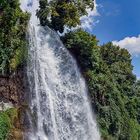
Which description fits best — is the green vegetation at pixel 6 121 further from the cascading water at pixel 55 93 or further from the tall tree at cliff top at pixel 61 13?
the tall tree at cliff top at pixel 61 13

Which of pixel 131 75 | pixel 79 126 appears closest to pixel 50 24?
pixel 79 126

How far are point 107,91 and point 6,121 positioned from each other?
1265 centimetres

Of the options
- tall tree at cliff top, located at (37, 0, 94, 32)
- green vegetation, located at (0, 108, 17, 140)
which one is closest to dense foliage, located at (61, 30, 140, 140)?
tall tree at cliff top, located at (37, 0, 94, 32)

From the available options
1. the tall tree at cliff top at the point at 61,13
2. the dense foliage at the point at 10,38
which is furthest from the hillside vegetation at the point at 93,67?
the dense foliage at the point at 10,38

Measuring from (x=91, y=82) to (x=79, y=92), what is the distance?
2.45 m

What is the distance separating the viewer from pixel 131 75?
44469mm

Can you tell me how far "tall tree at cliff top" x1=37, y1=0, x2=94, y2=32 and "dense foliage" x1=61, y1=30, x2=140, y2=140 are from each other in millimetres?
890

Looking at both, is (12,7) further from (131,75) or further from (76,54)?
(131,75)

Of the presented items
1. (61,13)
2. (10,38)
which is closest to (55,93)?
(10,38)

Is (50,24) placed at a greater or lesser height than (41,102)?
greater

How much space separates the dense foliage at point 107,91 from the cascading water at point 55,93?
3.54 feet

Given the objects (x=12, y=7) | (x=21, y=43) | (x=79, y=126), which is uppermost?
(x=12, y=7)

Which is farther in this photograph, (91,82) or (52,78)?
(91,82)

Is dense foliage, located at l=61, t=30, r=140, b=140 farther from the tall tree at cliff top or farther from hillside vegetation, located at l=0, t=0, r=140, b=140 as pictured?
the tall tree at cliff top
